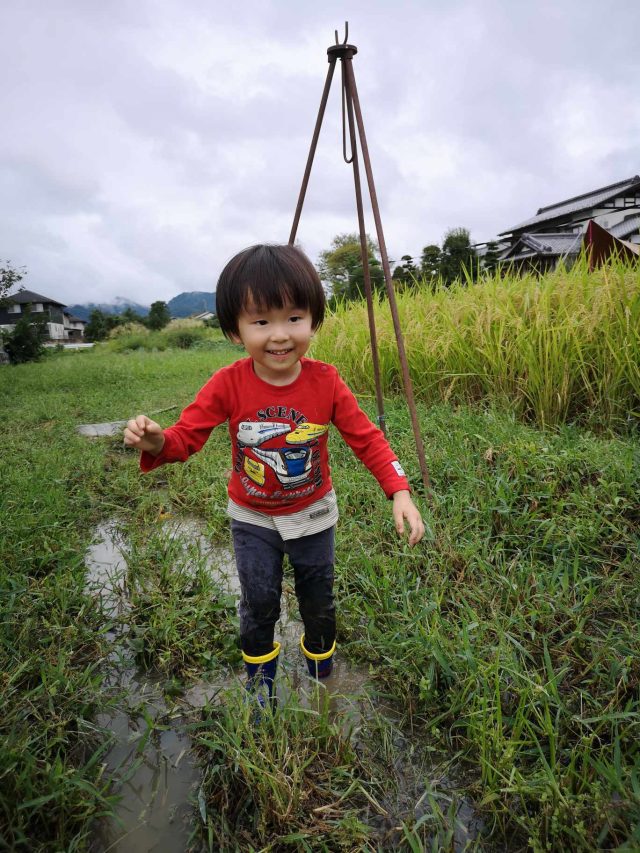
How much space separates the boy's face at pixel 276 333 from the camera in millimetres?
1388

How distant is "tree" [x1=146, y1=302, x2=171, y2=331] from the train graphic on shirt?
3937 centimetres

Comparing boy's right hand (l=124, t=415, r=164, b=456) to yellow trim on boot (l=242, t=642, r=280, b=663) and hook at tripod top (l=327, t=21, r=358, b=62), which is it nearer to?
yellow trim on boot (l=242, t=642, r=280, b=663)

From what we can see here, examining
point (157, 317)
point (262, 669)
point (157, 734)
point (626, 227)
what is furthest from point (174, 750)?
point (157, 317)

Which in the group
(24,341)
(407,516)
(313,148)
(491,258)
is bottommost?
A: (24,341)

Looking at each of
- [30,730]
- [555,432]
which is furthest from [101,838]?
[555,432]

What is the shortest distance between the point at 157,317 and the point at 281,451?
40.6 m

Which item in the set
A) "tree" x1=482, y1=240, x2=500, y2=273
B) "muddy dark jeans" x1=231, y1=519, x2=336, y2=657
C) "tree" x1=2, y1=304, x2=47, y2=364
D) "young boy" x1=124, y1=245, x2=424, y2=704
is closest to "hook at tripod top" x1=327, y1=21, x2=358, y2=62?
"young boy" x1=124, y1=245, x2=424, y2=704

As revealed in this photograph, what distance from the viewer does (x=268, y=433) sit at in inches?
59.1

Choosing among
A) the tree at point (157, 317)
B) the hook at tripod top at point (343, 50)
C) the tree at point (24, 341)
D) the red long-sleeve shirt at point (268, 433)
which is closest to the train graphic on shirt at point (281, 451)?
the red long-sleeve shirt at point (268, 433)

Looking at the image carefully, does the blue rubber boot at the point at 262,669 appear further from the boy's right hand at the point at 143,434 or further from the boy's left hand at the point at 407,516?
the boy's right hand at the point at 143,434

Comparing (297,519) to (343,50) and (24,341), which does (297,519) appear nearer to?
(343,50)

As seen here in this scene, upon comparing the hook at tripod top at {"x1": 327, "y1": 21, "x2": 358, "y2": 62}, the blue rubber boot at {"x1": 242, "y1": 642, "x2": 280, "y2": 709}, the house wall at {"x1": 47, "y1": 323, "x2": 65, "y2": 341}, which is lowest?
→ the house wall at {"x1": 47, "y1": 323, "x2": 65, "y2": 341}

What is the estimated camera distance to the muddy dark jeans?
60.2 inches

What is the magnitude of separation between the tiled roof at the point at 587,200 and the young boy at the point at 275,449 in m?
29.9
